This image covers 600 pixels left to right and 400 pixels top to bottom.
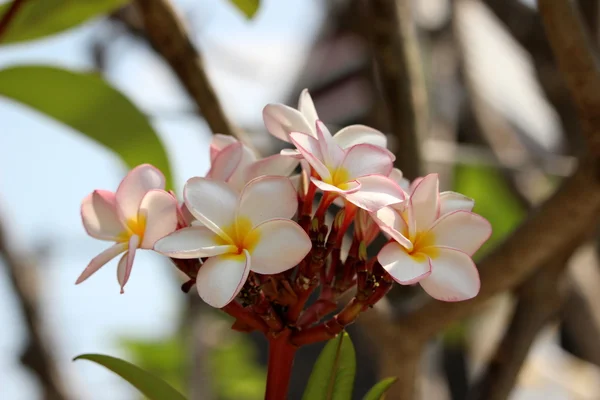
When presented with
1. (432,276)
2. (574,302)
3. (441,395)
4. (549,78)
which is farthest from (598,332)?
(432,276)

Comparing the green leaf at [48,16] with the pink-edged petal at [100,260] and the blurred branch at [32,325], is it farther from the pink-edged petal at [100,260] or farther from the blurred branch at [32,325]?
the blurred branch at [32,325]

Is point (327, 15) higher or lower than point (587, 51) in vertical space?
lower

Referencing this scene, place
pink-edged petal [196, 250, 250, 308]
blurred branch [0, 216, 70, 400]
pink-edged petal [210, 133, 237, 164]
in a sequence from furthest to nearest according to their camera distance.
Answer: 1. blurred branch [0, 216, 70, 400]
2. pink-edged petal [210, 133, 237, 164]
3. pink-edged petal [196, 250, 250, 308]

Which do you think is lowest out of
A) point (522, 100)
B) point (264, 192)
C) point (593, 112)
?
point (522, 100)

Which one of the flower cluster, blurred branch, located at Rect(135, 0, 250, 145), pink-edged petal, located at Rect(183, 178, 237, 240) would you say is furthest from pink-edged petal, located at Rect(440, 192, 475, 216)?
blurred branch, located at Rect(135, 0, 250, 145)

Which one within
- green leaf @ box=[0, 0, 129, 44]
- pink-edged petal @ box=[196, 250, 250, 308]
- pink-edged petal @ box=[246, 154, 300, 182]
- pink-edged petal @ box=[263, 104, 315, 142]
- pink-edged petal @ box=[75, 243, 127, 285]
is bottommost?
pink-edged petal @ box=[75, 243, 127, 285]

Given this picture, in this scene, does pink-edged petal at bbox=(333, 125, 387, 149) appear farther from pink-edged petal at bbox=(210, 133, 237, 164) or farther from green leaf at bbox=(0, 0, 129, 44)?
green leaf at bbox=(0, 0, 129, 44)

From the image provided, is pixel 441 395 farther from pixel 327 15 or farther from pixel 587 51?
pixel 327 15
